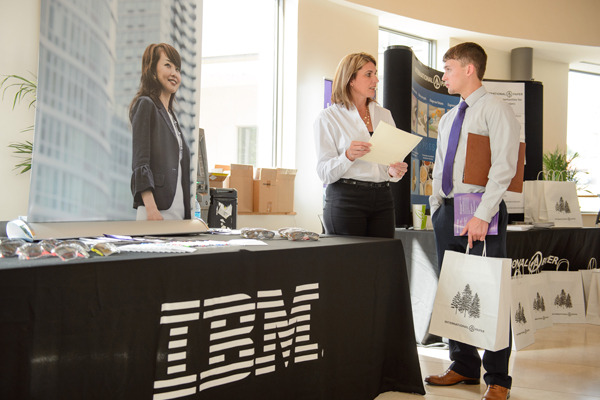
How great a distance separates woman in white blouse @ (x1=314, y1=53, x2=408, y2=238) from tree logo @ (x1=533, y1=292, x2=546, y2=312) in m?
1.93

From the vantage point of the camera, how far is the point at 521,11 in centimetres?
667

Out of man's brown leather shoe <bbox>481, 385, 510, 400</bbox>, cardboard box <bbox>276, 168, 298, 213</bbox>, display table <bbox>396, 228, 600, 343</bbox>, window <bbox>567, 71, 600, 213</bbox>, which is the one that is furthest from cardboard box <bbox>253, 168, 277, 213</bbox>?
window <bbox>567, 71, 600, 213</bbox>

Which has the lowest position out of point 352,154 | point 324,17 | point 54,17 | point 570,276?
point 570,276

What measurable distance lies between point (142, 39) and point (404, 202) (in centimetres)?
247

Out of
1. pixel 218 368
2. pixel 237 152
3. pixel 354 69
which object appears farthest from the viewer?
pixel 237 152

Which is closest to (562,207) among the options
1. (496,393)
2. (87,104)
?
(496,393)

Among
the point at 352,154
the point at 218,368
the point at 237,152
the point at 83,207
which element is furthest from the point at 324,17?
the point at 218,368

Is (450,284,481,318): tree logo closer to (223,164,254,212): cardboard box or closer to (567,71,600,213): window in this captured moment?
(223,164,254,212): cardboard box

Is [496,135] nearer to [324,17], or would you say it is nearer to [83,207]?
[83,207]

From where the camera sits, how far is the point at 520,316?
2.97 m

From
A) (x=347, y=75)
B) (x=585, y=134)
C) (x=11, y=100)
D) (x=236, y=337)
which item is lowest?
(x=236, y=337)

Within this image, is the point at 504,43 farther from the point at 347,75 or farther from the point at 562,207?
the point at 347,75

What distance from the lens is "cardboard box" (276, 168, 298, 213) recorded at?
4.96m

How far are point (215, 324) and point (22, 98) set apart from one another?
11.0 ft
